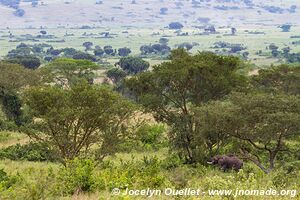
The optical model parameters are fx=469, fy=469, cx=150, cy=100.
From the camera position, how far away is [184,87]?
23.5 meters

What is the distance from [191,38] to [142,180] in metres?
154

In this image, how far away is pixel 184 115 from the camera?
23.4 metres

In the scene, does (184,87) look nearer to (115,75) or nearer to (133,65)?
(115,75)

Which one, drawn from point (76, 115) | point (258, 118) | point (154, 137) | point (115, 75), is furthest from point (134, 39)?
point (76, 115)

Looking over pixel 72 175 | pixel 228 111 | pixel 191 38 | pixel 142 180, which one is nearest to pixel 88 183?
pixel 72 175

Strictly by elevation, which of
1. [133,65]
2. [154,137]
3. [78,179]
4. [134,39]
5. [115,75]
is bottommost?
[134,39]

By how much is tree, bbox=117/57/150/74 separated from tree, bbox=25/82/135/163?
2019 inches

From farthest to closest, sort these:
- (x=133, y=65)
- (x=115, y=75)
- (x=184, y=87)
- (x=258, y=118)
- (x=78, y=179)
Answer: (x=133, y=65) < (x=115, y=75) < (x=184, y=87) < (x=258, y=118) < (x=78, y=179)

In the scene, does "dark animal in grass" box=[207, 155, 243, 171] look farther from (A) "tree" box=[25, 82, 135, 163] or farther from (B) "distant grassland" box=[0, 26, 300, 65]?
(B) "distant grassland" box=[0, 26, 300, 65]

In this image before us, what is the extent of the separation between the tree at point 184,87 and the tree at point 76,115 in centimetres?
492

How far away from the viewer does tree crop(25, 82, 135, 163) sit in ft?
56.4

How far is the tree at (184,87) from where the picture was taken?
22.9 m

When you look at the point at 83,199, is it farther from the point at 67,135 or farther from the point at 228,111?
the point at 228,111

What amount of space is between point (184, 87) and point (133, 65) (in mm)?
47550
